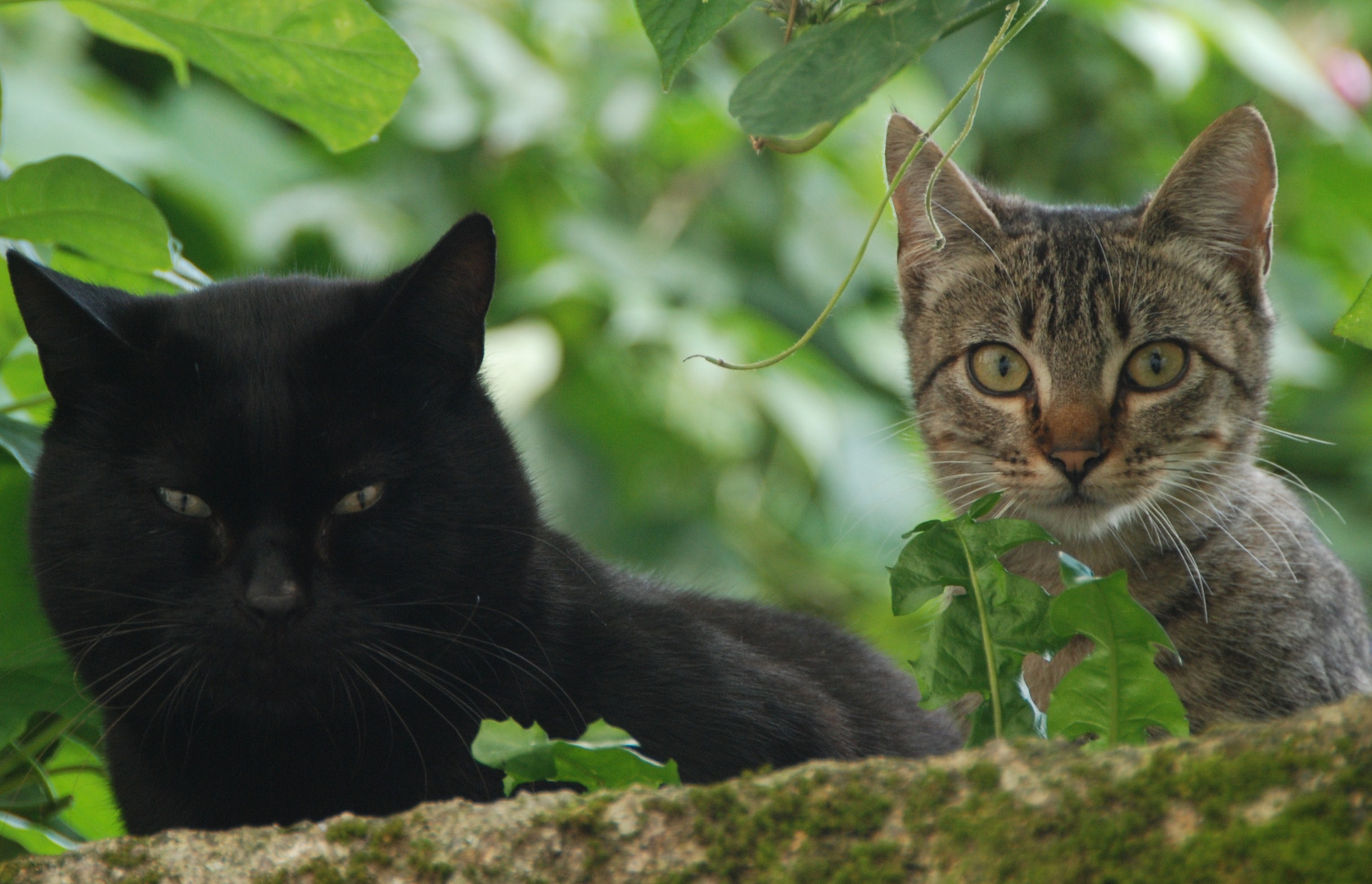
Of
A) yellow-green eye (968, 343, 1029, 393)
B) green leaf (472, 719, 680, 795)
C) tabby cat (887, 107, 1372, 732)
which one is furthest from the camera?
yellow-green eye (968, 343, 1029, 393)

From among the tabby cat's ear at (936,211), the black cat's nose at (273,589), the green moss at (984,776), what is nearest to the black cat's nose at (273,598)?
the black cat's nose at (273,589)

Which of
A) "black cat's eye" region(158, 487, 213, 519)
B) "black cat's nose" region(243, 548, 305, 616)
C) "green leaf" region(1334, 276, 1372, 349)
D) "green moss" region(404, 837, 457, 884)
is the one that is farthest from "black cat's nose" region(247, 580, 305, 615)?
"green leaf" region(1334, 276, 1372, 349)

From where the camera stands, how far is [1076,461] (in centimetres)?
163

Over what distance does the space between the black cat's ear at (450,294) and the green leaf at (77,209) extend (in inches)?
11.6

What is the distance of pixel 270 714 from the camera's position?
1141 mm

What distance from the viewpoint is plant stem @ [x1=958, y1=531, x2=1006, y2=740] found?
3.05 feet

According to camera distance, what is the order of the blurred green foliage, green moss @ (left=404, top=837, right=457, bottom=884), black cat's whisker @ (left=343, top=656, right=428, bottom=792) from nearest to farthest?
green moss @ (left=404, top=837, right=457, bottom=884) < black cat's whisker @ (left=343, top=656, right=428, bottom=792) < the blurred green foliage

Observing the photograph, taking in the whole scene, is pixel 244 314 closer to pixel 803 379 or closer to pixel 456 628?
pixel 456 628

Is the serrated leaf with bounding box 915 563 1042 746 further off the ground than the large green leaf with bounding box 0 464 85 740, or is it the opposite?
the serrated leaf with bounding box 915 563 1042 746

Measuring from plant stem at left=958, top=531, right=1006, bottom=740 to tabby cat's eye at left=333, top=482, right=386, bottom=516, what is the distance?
1.73 feet

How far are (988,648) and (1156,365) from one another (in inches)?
35.4

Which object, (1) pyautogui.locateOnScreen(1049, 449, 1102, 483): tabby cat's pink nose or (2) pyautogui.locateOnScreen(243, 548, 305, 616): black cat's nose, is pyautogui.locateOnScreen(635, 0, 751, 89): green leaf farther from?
(1) pyautogui.locateOnScreen(1049, 449, 1102, 483): tabby cat's pink nose

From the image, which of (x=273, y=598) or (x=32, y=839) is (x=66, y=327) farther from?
(x=32, y=839)

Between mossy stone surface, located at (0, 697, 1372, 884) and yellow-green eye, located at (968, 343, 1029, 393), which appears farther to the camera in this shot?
yellow-green eye, located at (968, 343, 1029, 393)
